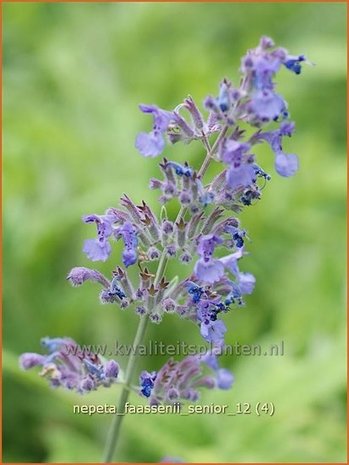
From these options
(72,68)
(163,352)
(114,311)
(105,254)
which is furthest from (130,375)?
(72,68)

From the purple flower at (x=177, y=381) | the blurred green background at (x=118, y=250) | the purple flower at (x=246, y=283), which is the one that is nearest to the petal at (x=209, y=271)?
the purple flower at (x=246, y=283)

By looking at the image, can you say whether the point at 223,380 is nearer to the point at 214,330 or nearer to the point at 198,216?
the point at 214,330

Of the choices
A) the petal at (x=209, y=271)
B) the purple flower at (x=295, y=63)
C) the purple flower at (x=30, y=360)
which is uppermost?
the purple flower at (x=295, y=63)

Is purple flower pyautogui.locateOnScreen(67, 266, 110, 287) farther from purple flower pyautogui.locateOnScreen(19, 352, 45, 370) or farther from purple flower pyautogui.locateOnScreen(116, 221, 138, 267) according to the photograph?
purple flower pyautogui.locateOnScreen(19, 352, 45, 370)

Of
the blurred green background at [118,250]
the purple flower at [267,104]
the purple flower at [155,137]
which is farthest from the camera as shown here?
the blurred green background at [118,250]

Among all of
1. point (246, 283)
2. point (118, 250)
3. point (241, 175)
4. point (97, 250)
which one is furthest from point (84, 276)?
point (118, 250)

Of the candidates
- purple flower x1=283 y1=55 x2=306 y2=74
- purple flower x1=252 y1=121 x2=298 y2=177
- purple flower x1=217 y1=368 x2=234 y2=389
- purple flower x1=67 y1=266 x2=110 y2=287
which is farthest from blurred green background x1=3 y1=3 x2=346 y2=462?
purple flower x1=283 y1=55 x2=306 y2=74

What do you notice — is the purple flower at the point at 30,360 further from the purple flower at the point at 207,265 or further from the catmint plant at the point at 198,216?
the purple flower at the point at 207,265
